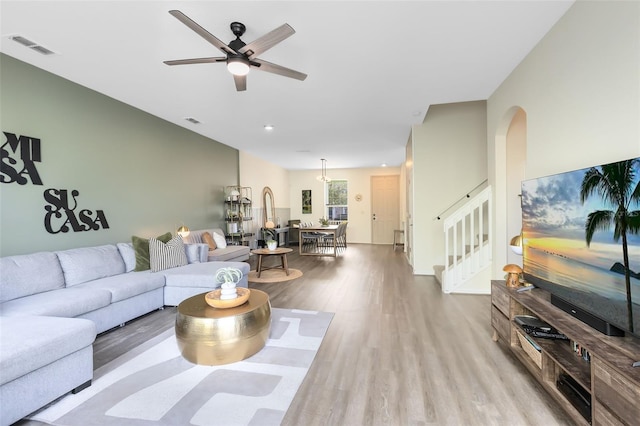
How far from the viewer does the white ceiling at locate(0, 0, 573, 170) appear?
2.16 metres

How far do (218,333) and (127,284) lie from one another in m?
1.59

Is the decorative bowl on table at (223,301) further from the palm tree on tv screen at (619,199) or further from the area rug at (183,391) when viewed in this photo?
the palm tree on tv screen at (619,199)

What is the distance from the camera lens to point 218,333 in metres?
2.14

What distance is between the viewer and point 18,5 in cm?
210

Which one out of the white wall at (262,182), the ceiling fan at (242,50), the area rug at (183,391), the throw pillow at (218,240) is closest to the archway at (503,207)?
the area rug at (183,391)

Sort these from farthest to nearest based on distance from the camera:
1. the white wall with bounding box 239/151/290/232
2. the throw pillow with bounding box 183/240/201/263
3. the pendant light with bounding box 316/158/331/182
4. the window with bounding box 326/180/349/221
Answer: the window with bounding box 326/180/349/221, the pendant light with bounding box 316/158/331/182, the white wall with bounding box 239/151/290/232, the throw pillow with bounding box 183/240/201/263

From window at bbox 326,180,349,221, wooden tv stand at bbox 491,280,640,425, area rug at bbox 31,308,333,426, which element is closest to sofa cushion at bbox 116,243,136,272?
area rug at bbox 31,308,333,426

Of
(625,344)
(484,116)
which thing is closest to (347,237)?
(484,116)

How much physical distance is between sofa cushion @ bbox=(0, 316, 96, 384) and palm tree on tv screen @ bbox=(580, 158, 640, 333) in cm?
317

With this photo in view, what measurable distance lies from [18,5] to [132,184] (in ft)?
7.95

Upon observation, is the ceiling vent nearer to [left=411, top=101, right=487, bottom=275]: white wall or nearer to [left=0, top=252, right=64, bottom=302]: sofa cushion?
[left=0, top=252, right=64, bottom=302]: sofa cushion

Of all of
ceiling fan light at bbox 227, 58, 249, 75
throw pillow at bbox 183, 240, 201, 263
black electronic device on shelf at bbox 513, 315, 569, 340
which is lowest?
black electronic device on shelf at bbox 513, 315, 569, 340

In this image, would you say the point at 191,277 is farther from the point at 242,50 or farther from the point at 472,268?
the point at 472,268

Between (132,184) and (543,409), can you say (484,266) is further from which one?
(132,184)
